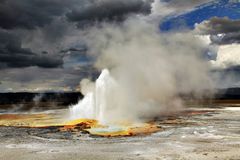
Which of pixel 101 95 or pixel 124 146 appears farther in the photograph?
pixel 101 95

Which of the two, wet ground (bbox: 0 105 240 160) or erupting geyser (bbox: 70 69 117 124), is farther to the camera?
erupting geyser (bbox: 70 69 117 124)

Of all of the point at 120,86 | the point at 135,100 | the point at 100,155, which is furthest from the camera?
the point at 135,100

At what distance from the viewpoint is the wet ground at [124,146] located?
18.3 meters

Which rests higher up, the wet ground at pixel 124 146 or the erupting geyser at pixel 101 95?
the erupting geyser at pixel 101 95

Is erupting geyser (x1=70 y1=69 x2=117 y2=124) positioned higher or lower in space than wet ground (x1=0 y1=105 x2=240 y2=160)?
higher

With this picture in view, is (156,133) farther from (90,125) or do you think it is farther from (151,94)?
(151,94)

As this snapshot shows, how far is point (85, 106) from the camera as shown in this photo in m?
45.1

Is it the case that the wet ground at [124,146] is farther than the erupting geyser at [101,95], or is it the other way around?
the erupting geyser at [101,95]

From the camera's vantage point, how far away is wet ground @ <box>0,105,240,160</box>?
18.3 m

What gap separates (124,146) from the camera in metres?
21.1

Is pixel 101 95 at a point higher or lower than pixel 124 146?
higher

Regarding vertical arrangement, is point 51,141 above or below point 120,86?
below

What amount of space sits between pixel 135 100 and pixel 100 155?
33634 mm

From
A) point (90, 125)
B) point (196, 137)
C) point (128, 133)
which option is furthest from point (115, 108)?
point (196, 137)
